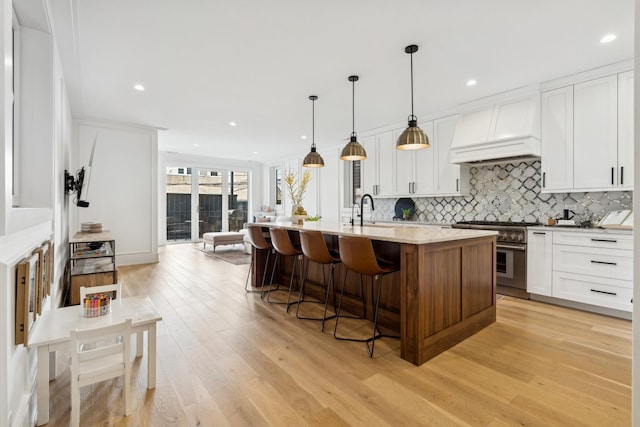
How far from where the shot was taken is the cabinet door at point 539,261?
3.55 meters

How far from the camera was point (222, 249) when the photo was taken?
7781 mm

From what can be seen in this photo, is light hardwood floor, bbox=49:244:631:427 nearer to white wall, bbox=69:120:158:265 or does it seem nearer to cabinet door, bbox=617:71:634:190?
cabinet door, bbox=617:71:634:190

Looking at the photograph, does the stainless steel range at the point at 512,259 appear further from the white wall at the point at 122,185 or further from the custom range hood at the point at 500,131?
the white wall at the point at 122,185

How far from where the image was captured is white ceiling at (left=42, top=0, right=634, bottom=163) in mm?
2389

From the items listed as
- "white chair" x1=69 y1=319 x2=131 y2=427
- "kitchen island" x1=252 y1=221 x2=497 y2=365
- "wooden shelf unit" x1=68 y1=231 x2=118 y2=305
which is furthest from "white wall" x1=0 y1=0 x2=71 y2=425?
"kitchen island" x1=252 y1=221 x2=497 y2=365

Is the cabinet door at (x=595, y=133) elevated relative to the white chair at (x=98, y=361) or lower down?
elevated

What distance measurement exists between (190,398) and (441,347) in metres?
1.81

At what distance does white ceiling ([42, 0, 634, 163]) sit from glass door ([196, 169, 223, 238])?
175 inches

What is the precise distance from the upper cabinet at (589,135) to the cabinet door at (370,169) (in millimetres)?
2751

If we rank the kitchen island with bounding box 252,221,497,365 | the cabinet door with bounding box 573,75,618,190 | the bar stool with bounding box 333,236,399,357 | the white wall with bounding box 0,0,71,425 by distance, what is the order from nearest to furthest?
the white wall with bounding box 0,0,71,425
the kitchen island with bounding box 252,221,497,365
the bar stool with bounding box 333,236,399,357
the cabinet door with bounding box 573,75,618,190

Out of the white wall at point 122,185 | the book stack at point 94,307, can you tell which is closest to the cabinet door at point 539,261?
the book stack at point 94,307

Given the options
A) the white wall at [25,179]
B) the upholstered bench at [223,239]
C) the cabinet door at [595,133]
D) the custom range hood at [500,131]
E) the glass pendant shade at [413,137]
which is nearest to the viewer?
the white wall at [25,179]

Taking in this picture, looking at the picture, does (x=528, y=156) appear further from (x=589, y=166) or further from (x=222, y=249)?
(x=222, y=249)

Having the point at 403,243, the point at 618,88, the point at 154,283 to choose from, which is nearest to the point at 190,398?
the point at 403,243
